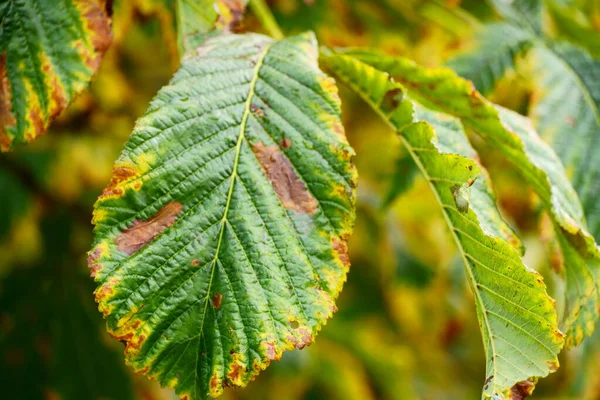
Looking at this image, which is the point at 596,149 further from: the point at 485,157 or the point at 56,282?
the point at 56,282

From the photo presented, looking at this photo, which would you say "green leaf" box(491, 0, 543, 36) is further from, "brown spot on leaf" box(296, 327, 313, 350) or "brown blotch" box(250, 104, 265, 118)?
"brown spot on leaf" box(296, 327, 313, 350)

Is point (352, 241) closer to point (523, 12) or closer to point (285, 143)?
point (523, 12)

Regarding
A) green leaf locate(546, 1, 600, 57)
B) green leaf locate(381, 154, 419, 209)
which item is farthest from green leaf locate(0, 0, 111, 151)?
green leaf locate(546, 1, 600, 57)

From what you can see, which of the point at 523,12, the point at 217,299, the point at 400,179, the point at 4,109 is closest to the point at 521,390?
the point at 217,299

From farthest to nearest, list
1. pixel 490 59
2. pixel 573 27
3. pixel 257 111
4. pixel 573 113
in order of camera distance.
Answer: pixel 573 27
pixel 490 59
pixel 573 113
pixel 257 111

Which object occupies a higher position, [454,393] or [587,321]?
[587,321]

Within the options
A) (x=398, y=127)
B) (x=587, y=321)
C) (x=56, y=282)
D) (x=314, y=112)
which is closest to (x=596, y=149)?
(x=587, y=321)
